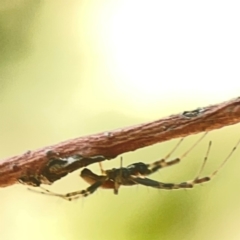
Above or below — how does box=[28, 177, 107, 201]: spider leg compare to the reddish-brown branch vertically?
below

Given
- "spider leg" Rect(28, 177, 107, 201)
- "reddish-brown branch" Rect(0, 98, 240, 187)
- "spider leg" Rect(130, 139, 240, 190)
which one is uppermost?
"reddish-brown branch" Rect(0, 98, 240, 187)

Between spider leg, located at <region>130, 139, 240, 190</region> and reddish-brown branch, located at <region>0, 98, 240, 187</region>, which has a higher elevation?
reddish-brown branch, located at <region>0, 98, 240, 187</region>

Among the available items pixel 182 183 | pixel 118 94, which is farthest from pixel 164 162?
pixel 118 94

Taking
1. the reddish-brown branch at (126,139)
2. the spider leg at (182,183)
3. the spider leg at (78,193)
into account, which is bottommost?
the spider leg at (182,183)

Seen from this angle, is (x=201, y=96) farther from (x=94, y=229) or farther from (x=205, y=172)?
(x=94, y=229)
